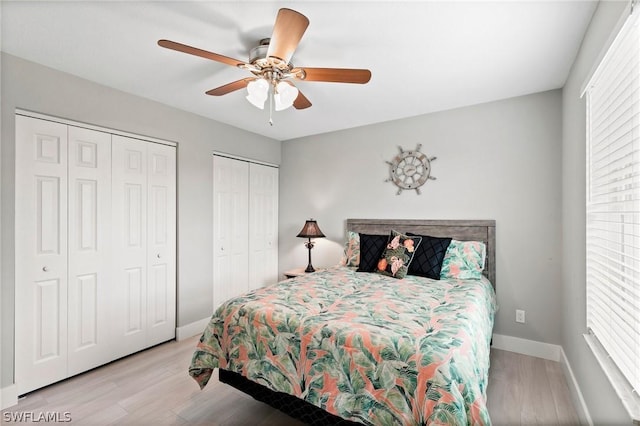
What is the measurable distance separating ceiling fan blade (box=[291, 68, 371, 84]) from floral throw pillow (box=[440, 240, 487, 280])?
5.91 feet

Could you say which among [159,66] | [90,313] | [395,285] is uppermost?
[159,66]

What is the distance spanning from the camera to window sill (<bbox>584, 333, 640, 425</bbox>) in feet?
3.53

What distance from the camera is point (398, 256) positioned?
2.86 metres

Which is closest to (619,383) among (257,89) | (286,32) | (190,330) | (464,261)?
(464,261)

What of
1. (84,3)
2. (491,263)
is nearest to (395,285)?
(491,263)

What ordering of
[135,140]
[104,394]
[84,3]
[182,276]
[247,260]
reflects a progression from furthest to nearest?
[247,260]
[182,276]
[135,140]
[104,394]
[84,3]

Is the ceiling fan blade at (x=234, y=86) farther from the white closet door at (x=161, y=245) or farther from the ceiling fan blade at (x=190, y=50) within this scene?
the white closet door at (x=161, y=245)

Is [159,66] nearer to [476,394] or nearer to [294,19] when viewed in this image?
[294,19]

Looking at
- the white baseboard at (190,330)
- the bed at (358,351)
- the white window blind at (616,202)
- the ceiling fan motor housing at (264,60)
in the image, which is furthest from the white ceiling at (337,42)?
the white baseboard at (190,330)

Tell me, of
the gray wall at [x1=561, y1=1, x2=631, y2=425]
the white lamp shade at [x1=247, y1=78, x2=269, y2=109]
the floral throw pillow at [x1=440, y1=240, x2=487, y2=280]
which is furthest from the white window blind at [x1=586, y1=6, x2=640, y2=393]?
the white lamp shade at [x1=247, y1=78, x2=269, y2=109]

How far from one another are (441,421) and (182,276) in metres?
2.82

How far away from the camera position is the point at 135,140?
2.89 m

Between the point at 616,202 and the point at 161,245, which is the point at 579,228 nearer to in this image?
the point at 616,202

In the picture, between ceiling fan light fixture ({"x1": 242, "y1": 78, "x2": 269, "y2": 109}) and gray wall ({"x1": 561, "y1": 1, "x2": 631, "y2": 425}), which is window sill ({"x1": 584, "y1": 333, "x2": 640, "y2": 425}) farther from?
ceiling fan light fixture ({"x1": 242, "y1": 78, "x2": 269, "y2": 109})
